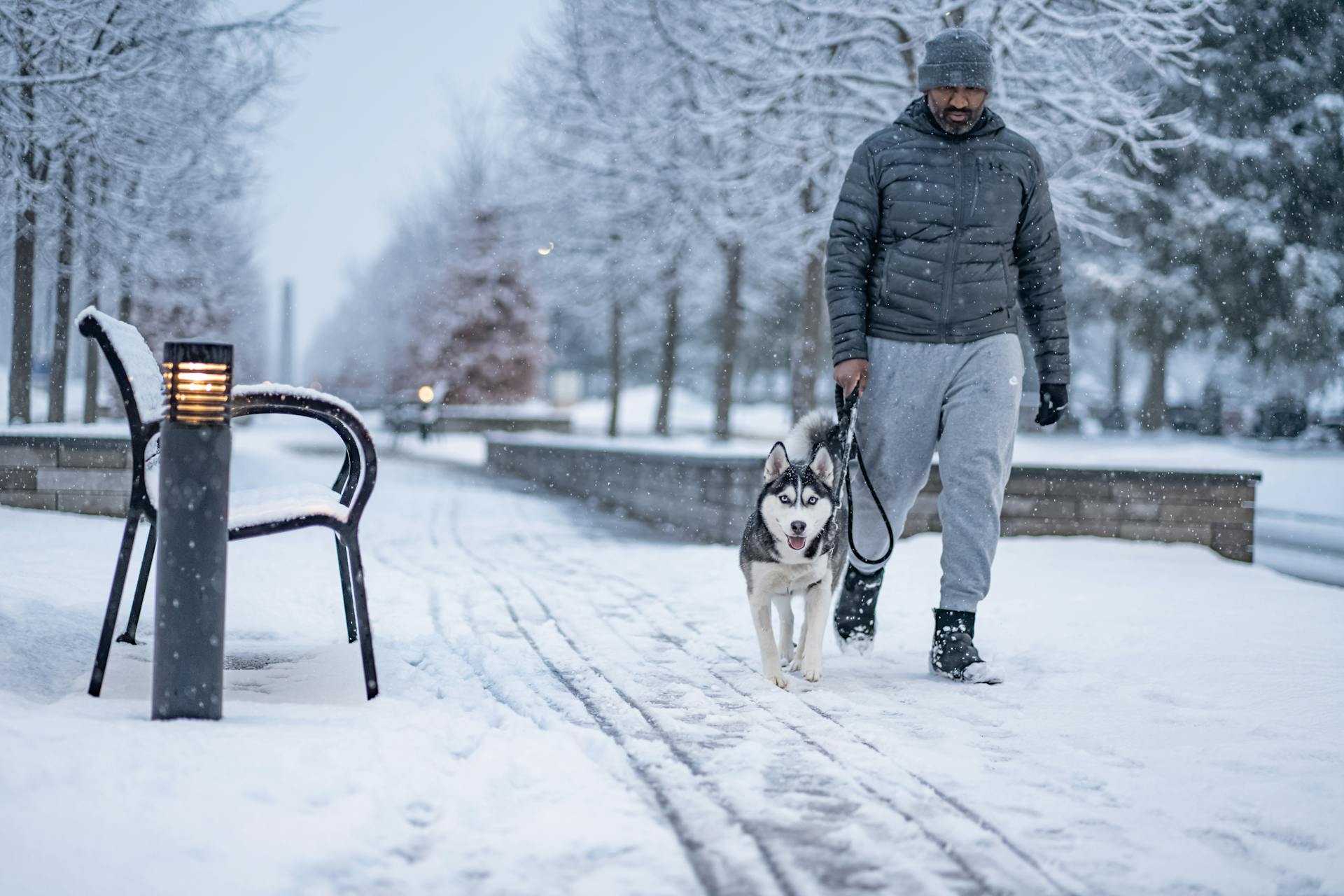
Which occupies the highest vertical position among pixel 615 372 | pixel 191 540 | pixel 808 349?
pixel 615 372

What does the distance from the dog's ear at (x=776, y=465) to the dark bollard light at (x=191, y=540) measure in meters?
2.06

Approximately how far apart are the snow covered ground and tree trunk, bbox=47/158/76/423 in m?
7.19

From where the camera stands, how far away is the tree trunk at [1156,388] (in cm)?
2367

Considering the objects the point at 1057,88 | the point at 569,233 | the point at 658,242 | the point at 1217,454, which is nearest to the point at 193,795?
the point at 1057,88

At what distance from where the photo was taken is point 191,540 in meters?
2.78

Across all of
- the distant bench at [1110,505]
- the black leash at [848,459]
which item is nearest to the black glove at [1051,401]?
the black leash at [848,459]

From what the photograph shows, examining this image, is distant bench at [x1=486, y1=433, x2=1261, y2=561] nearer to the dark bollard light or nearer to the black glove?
the black glove

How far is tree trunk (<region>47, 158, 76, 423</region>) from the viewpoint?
11449 mm

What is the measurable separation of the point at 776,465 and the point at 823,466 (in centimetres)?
18

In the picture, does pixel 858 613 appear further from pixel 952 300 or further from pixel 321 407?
pixel 321 407

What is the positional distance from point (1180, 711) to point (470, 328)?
32.8m

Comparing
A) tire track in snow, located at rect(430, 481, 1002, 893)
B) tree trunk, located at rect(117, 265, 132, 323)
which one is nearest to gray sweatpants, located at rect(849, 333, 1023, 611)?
tire track in snow, located at rect(430, 481, 1002, 893)

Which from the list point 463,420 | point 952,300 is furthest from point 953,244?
point 463,420

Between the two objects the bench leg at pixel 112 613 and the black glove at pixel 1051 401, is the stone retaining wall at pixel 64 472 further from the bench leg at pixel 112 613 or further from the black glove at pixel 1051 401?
the black glove at pixel 1051 401
